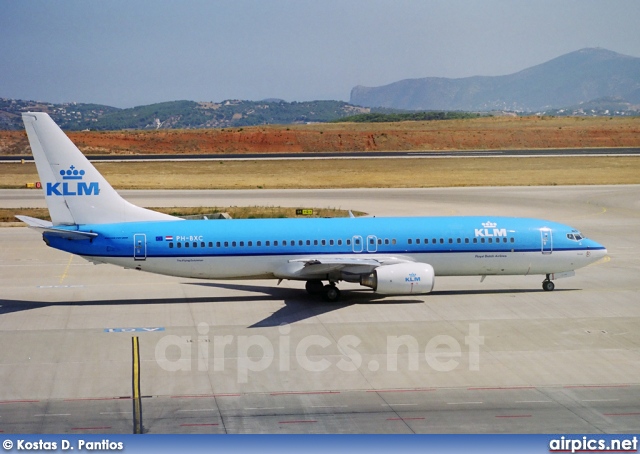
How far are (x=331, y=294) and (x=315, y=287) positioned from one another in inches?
55.9

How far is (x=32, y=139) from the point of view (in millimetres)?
37469

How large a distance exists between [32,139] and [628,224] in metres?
48.9

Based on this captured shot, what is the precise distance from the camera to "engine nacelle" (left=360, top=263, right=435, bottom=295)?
124ft

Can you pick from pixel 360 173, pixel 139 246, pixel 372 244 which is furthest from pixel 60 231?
pixel 360 173

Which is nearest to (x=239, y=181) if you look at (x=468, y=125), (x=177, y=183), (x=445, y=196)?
(x=177, y=183)

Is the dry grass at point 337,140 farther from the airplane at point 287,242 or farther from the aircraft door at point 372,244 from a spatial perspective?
the aircraft door at point 372,244

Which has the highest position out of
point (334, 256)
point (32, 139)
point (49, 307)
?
point (32, 139)

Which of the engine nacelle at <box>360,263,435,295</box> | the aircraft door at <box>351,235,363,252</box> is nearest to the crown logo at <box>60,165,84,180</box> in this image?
the aircraft door at <box>351,235,363,252</box>

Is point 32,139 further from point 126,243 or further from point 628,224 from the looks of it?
point 628,224

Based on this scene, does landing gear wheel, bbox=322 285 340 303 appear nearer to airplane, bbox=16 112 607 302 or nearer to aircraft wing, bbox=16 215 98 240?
airplane, bbox=16 112 607 302

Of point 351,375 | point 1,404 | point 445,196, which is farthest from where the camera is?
point 445,196

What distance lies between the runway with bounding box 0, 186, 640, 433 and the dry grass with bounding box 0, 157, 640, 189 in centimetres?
4611

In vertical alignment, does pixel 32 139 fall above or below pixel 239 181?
above

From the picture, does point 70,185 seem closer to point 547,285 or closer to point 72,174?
point 72,174
